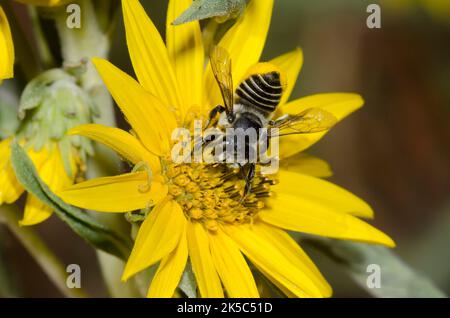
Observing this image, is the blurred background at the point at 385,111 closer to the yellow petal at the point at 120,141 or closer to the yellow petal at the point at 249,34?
the yellow petal at the point at 249,34

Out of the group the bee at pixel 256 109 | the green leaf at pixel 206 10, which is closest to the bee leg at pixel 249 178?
the bee at pixel 256 109

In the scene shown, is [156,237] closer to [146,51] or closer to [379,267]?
[146,51]

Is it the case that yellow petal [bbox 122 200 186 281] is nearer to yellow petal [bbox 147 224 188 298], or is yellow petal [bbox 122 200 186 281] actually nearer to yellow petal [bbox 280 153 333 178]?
yellow petal [bbox 147 224 188 298]


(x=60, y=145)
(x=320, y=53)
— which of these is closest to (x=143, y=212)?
(x=60, y=145)

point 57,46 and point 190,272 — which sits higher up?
point 57,46

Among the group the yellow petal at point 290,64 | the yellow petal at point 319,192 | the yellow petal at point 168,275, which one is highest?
the yellow petal at point 290,64

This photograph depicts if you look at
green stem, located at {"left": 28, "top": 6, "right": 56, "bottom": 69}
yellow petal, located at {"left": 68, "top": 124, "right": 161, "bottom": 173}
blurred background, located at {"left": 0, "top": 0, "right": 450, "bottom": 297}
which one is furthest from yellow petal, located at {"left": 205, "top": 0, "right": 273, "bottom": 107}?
blurred background, located at {"left": 0, "top": 0, "right": 450, "bottom": 297}

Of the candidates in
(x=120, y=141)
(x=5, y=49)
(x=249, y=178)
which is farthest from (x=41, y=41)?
(x=249, y=178)
